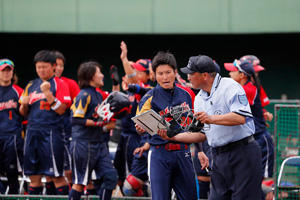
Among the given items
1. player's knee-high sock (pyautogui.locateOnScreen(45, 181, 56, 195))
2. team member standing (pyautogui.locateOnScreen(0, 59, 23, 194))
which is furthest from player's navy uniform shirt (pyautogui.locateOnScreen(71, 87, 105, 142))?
team member standing (pyautogui.locateOnScreen(0, 59, 23, 194))

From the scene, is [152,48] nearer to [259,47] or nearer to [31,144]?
[259,47]

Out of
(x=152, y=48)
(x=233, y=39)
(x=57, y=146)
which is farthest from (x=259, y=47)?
(x=57, y=146)

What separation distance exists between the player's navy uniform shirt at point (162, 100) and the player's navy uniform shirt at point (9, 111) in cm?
322

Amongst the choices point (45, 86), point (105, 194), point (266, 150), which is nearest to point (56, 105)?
point (45, 86)

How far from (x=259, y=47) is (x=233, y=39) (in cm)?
98

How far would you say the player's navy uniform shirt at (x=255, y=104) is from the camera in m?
7.31

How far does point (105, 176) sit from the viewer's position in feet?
23.5

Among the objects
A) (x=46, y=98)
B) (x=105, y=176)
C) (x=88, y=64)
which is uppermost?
(x=88, y=64)

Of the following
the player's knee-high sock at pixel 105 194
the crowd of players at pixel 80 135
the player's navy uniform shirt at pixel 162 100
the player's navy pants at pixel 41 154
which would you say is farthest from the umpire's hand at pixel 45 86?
the player's navy uniform shirt at pixel 162 100

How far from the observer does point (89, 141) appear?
7242 mm

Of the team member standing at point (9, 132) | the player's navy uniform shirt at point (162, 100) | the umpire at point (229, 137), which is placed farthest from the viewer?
the team member standing at point (9, 132)

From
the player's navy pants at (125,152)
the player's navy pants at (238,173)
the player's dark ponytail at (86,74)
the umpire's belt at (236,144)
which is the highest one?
the player's dark ponytail at (86,74)

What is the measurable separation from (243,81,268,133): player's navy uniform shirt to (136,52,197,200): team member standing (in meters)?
1.73

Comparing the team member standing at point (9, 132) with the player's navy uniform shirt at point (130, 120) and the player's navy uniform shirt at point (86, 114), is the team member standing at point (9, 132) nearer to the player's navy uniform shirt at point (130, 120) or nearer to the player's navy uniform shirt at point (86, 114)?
the player's navy uniform shirt at point (86, 114)
